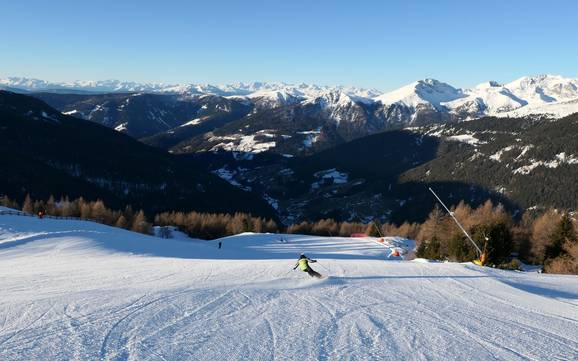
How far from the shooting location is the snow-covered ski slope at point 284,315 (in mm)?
10883

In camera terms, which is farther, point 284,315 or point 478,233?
point 478,233

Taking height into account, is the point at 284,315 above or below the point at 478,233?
below

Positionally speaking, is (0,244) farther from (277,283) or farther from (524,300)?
(524,300)

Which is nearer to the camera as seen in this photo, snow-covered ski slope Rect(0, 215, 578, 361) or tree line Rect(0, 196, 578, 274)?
snow-covered ski slope Rect(0, 215, 578, 361)

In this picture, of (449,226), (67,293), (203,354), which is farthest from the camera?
(449,226)

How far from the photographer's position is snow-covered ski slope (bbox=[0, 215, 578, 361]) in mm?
10883

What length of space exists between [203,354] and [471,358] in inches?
254

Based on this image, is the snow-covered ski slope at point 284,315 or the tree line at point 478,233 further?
the tree line at point 478,233

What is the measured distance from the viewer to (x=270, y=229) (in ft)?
403

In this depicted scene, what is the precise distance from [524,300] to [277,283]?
33.6 ft

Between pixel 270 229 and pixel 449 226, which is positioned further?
pixel 270 229

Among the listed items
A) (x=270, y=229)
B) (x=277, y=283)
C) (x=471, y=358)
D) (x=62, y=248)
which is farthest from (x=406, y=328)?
(x=270, y=229)

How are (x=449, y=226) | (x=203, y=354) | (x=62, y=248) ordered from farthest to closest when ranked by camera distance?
(x=449, y=226) → (x=62, y=248) → (x=203, y=354)

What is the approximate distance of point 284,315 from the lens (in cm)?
1417
